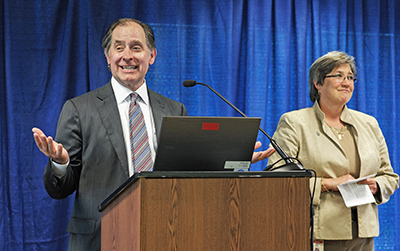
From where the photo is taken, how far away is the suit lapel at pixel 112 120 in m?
1.91

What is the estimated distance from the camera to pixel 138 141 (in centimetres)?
198

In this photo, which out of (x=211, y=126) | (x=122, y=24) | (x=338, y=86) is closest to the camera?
(x=211, y=126)

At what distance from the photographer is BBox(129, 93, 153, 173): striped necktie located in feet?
6.34

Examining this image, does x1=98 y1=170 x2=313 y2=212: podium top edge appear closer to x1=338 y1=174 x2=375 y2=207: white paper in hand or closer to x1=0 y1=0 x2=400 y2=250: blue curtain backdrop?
x1=338 y1=174 x2=375 y2=207: white paper in hand

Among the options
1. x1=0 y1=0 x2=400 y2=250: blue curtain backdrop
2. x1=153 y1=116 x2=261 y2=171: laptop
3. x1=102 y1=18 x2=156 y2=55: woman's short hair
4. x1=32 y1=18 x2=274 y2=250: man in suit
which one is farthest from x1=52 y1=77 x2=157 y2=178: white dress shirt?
x1=0 y1=0 x2=400 y2=250: blue curtain backdrop

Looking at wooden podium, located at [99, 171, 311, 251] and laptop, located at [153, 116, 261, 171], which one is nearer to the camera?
wooden podium, located at [99, 171, 311, 251]

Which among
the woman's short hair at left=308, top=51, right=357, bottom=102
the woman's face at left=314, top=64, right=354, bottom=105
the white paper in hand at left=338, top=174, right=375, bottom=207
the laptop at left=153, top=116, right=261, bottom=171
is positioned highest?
the woman's short hair at left=308, top=51, right=357, bottom=102

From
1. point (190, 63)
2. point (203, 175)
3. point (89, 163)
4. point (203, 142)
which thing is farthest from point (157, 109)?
point (190, 63)

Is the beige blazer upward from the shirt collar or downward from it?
downward

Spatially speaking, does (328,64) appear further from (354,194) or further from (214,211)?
(214,211)

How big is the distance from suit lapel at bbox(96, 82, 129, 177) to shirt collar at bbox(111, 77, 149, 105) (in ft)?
0.11

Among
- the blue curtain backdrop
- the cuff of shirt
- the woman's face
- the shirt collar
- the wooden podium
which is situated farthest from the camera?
the blue curtain backdrop

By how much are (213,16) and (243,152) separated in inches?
92.5

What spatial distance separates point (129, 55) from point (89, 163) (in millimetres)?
565
